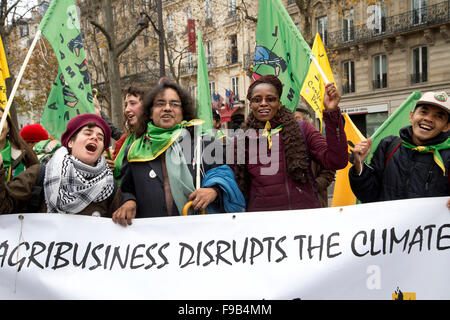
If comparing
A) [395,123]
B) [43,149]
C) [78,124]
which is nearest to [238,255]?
[78,124]

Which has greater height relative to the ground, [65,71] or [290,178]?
[65,71]

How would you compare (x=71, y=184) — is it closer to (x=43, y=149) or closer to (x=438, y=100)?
(x=438, y=100)

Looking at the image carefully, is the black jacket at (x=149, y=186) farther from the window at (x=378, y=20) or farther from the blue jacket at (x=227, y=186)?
the window at (x=378, y=20)

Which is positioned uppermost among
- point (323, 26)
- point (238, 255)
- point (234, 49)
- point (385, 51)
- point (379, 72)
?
point (323, 26)

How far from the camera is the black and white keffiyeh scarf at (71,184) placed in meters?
2.46

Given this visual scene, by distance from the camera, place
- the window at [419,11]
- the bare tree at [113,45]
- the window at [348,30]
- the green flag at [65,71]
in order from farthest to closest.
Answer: the window at [348,30]
the window at [419,11]
the bare tree at [113,45]
the green flag at [65,71]

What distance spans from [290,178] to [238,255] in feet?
2.15

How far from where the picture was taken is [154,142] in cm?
276

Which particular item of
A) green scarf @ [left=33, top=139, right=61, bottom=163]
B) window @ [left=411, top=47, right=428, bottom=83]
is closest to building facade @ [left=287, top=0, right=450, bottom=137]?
window @ [left=411, top=47, right=428, bottom=83]

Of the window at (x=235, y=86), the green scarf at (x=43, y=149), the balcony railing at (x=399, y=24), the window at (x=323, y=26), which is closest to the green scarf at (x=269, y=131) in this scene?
the green scarf at (x=43, y=149)

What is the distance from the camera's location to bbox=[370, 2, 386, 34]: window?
21.4 metres

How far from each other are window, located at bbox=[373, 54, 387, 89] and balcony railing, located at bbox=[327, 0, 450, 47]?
1.19 meters

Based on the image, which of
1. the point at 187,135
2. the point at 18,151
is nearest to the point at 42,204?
the point at 18,151

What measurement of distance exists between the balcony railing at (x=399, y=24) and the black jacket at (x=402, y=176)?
15.8 metres
